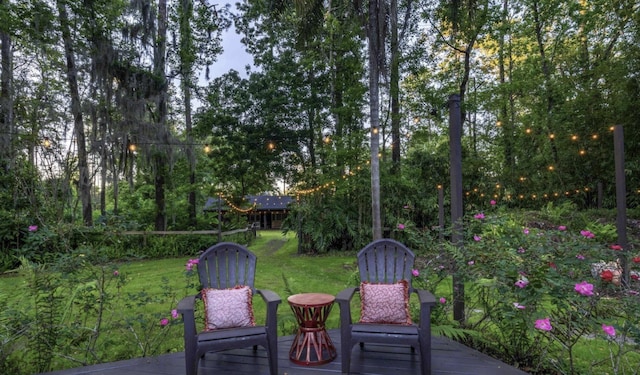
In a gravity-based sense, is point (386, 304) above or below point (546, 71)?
below

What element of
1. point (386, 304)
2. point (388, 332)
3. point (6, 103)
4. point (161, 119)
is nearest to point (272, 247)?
point (161, 119)

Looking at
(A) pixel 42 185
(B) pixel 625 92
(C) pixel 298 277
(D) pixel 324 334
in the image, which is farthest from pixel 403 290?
(B) pixel 625 92

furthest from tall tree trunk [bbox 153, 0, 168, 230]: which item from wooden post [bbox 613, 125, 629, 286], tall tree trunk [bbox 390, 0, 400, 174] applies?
wooden post [bbox 613, 125, 629, 286]

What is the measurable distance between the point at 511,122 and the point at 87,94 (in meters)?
12.0

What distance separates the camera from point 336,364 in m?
2.38

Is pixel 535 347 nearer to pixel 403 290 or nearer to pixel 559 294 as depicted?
pixel 559 294

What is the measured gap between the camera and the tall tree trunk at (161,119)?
9174 mm

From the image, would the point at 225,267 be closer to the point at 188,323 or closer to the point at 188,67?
the point at 188,323

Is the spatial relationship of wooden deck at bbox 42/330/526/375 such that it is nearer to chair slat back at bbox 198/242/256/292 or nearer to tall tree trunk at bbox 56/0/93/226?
chair slat back at bbox 198/242/256/292

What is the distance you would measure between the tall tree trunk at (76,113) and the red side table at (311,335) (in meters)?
7.32

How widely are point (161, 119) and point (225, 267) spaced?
26.5ft

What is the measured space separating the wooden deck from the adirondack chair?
174 millimetres

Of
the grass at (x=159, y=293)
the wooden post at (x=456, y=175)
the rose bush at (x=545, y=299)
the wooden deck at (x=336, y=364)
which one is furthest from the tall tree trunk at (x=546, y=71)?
the wooden deck at (x=336, y=364)

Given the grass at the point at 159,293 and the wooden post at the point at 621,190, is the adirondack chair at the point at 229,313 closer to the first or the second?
the grass at the point at 159,293
